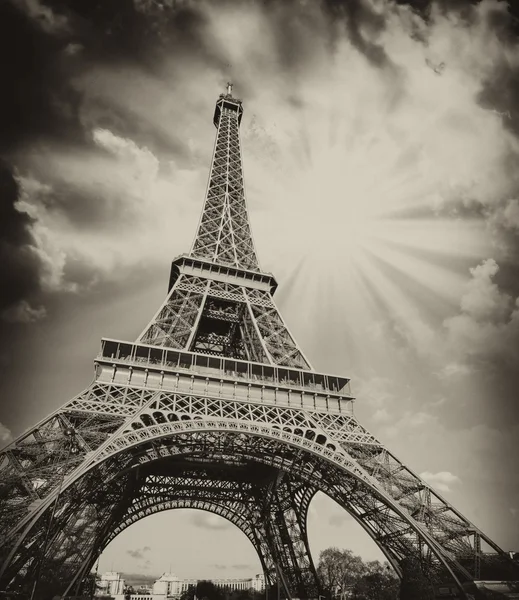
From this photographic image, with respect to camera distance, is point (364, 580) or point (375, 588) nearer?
point (375, 588)

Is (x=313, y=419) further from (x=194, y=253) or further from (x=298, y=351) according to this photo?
(x=194, y=253)

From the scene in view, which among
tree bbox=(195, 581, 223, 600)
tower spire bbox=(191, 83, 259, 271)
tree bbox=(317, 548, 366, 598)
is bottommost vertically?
tree bbox=(195, 581, 223, 600)

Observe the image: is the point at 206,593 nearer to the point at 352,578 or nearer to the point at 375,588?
the point at 352,578

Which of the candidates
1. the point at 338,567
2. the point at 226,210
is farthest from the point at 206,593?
the point at 226,210

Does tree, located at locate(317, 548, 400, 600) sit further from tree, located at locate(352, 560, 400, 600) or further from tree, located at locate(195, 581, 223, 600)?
tree, located at locate(195, 581, 223, 600)

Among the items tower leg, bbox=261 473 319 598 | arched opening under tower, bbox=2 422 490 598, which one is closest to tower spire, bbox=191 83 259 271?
arched opening under tower, bbox=2 422 490 598
